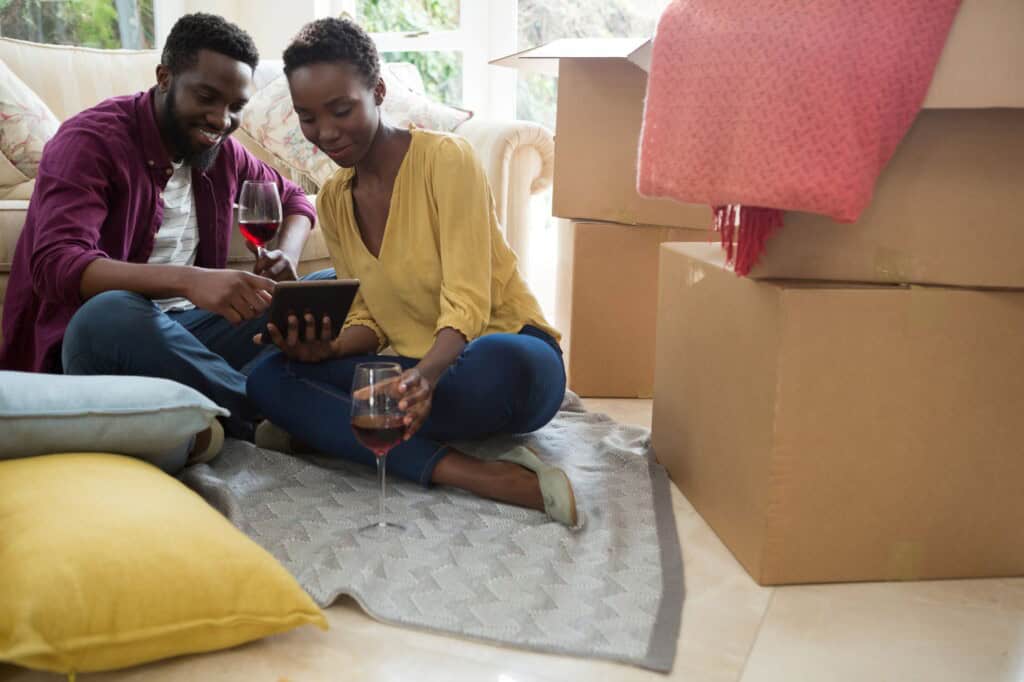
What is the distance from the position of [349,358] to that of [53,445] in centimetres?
53

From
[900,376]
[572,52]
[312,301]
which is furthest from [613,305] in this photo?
[900,376]

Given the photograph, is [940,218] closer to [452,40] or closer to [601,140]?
[601,140]

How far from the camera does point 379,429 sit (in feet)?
3.94

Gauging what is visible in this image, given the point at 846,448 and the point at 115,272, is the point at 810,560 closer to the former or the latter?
the point at 846,448

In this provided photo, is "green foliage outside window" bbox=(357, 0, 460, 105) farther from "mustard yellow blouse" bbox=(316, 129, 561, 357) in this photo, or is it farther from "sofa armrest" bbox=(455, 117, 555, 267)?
"mustard yellow blouse" bbox=(316, 129, 561, 357)

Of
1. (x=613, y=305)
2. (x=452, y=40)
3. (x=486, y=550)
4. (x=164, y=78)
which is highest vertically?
(x=452, y=40)

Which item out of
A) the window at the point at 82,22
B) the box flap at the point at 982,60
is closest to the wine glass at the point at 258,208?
the box flap at the point at 982,60

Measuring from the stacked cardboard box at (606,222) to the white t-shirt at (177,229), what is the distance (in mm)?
808

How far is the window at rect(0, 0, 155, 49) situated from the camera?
3451 millimetres

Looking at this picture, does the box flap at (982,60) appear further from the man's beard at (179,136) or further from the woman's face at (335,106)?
the man's beard at (179,136)

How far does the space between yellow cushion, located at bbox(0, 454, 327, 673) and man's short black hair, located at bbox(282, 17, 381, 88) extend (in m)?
0.71

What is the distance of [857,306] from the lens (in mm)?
1244

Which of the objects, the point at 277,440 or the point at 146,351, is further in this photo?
the point at 277,440

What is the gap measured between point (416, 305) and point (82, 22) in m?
2.71
